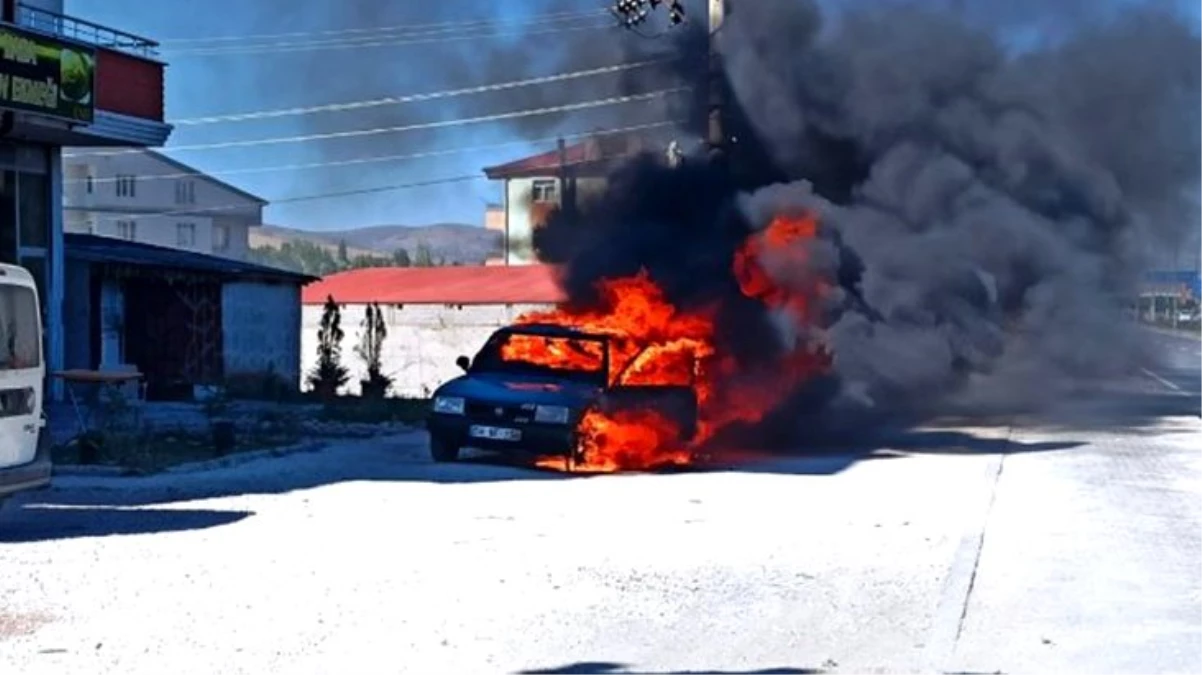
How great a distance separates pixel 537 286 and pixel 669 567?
35.6 metres

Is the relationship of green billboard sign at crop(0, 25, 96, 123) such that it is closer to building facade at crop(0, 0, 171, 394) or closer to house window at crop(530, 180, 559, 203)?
building facade at crop(0, 0, 171, 394)

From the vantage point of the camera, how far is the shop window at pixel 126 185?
91900mm

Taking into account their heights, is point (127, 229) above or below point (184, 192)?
below

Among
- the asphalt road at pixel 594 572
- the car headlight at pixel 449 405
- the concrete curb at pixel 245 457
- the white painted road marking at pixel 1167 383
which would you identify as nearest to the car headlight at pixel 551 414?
the asphalt road at pixel 594 572

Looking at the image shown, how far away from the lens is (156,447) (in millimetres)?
18938

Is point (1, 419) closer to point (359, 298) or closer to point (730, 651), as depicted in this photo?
point (730, 651)

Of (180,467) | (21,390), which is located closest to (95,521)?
(21,390)

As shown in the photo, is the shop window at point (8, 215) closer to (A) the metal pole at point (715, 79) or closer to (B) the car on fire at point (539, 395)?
(B) the car on fire at point (539, 395)

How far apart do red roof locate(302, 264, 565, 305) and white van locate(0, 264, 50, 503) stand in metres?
30.5

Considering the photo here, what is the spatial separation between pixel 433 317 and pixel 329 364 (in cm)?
1755

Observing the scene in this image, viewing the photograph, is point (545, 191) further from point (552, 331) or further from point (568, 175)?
point (552, 331)

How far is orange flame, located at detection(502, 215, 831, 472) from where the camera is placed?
737 inches

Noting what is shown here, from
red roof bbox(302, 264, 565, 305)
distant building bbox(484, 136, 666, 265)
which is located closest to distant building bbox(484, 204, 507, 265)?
red roof bbox(302, 264, 565, 305)

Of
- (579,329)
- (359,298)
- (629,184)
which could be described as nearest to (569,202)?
(629,184)
